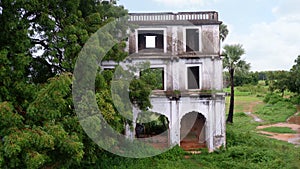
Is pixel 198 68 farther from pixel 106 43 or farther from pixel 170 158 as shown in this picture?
pixel 106 43

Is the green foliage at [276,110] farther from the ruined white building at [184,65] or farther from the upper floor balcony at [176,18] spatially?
the upper floor balcony at [176,18]

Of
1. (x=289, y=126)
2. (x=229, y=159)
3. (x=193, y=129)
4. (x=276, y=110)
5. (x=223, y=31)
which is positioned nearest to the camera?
(x=229, y=159)

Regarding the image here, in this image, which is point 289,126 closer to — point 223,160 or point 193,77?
point 193,77

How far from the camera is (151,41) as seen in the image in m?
17.7

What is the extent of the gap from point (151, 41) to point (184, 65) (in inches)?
100

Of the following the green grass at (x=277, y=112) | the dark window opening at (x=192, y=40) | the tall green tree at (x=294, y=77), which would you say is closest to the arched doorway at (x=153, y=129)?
the dark window opening at (x=192, y=40)

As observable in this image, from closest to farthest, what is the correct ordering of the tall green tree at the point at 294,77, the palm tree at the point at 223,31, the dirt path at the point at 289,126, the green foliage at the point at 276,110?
the dirt path at the point at 289,126, the palm tree at the point at 223,31, the green foliage at the point at 276,110, the tall green tree at the point at 294,77

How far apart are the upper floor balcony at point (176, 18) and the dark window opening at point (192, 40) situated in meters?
0.63

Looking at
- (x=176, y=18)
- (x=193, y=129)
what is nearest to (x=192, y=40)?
(x=176, y=18)

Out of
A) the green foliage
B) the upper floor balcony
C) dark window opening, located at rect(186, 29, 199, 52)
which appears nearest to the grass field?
dark window opening, located at rect(186, 29, 199, 52)

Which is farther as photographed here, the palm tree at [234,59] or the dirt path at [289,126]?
the palm tree at [234,59]

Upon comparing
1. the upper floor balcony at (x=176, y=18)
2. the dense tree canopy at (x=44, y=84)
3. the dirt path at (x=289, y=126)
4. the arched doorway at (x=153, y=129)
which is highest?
the upper floor balcony at (x=176, y=18)

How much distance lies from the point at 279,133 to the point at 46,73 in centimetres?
1759

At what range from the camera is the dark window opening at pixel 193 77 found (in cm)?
1698
